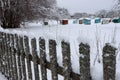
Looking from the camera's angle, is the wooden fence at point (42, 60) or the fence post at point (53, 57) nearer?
the wooden fence at point (42, 60)

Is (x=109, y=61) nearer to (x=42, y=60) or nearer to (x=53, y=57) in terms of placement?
(x=53, y=57)

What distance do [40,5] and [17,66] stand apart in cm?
1679

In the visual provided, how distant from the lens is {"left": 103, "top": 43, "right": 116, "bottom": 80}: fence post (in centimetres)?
108

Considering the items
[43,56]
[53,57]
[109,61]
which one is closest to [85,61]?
[109,61]

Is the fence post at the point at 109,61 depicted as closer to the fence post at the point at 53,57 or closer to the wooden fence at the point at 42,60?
the wooden fence at the point at 42,60

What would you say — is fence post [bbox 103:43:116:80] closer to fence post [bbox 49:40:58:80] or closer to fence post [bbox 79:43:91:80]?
fence post [bbox 79:43:91:80]

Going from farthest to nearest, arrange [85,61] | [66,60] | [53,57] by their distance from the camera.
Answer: [53,57] < [66,60] < [85,61]

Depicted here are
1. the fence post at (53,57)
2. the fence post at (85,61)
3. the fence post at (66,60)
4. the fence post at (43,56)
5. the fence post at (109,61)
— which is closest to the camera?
the fence post at (109,61)

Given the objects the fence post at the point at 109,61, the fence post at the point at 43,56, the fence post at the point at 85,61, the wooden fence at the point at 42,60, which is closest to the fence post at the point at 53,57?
the wooden fence at the point at 42,60

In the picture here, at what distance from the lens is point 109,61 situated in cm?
111

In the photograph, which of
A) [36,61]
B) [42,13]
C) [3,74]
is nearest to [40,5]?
[42,13]

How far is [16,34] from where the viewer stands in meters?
2.72

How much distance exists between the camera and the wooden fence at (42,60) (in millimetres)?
1121

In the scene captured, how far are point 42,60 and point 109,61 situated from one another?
3.24ft
